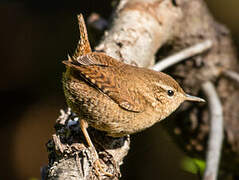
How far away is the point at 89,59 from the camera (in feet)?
8.63

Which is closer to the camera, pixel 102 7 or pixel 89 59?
pixel 89 59

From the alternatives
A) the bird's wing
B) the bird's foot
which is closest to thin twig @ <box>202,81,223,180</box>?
the bird's wing

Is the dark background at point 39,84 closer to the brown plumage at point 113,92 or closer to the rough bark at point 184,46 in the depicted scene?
the rough bark at point 184,46

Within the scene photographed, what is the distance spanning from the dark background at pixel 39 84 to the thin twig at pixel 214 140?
2076 millimetres

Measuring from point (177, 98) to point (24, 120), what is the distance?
3366 mm

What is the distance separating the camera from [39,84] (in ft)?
18.1

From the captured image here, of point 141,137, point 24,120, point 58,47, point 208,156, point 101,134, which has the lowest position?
point 208,156

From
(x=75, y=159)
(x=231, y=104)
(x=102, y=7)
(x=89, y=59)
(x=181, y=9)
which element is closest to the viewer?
(x=75, y=159)

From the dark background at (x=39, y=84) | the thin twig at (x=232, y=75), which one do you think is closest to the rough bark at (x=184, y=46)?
the thin twig at (x=232, y=75)

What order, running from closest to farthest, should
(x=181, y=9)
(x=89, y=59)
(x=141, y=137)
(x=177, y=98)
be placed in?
(x=89, y=59) → (x=177, y=98) → (x=181, y=9) → (x=141, y=137)

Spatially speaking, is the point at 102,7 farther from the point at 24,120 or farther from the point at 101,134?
the point at 101,134

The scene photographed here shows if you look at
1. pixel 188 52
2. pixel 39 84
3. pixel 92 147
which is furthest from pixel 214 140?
pixel 39 84

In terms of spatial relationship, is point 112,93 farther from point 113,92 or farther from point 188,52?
point 188,52

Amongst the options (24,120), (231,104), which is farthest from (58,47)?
(231,104)
